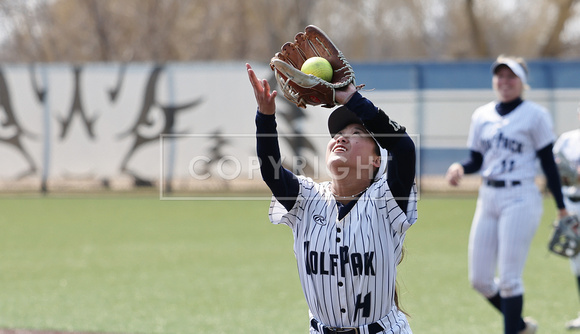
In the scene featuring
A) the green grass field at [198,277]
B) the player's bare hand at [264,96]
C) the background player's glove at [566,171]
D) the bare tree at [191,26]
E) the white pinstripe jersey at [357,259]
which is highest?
the bare tree at [191,26]

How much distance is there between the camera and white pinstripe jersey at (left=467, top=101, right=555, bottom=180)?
5035mm

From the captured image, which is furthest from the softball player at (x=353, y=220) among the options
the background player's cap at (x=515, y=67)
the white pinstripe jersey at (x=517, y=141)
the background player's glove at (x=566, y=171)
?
the background player's glove at (x=566, y=171)

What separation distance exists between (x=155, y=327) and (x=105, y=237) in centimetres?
491

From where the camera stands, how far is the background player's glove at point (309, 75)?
2832mm

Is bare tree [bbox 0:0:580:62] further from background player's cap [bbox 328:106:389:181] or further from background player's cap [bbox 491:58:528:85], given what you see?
background player's cap [bbox 328:106:389:181]

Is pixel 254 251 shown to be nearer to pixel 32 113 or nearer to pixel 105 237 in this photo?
pixel 105 237

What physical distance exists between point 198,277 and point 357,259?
4.75m

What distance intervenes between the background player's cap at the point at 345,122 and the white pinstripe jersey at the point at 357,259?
55 millimetres

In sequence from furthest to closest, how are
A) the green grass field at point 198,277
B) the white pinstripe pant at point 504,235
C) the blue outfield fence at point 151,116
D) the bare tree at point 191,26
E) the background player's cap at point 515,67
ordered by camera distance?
1. the bare tree at point 191,26
2. the blue outfield fence at point 151,116
3. the green grass field at point 198,277
4. the background player's cap at point 515,67
5. the white pinstripe pant at point 504,235

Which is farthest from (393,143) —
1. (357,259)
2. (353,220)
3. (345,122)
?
(357,259)

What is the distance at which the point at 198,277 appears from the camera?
756cm

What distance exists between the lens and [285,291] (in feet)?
22.7

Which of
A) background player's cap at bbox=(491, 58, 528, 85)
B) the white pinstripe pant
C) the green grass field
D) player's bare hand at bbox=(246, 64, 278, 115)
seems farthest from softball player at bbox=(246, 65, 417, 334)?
the green grass field

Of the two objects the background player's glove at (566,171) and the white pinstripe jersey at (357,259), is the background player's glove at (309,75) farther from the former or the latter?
the background player's glove at (566,171)
